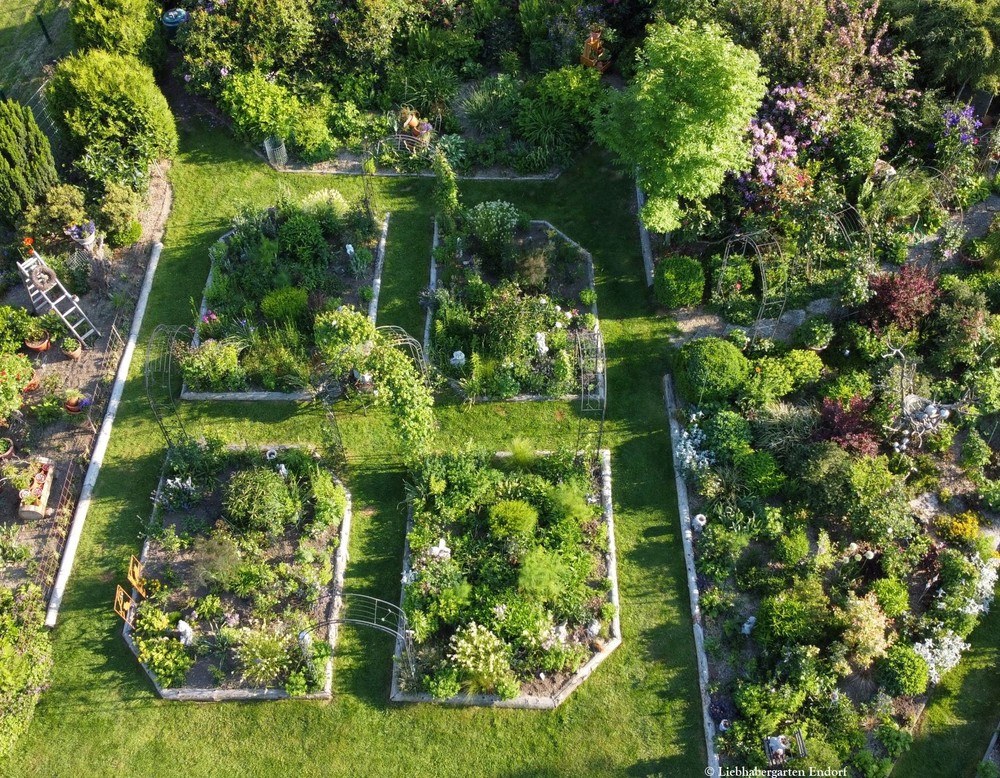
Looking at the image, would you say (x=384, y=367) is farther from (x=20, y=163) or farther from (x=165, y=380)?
(x=20, y=163)

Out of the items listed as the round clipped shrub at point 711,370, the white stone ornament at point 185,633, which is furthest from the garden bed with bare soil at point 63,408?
the round clipped shrub at point 711,370

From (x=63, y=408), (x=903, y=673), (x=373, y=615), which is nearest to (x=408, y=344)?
(x=373, y=615)

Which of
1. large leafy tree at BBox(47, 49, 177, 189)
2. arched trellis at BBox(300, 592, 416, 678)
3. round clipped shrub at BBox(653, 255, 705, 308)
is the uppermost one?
large leafy tree at BBox(47, 49, 177, 189)

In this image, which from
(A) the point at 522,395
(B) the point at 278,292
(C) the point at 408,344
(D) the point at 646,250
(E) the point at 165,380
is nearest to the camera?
(A) the point at 522,395

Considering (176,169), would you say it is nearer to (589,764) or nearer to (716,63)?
(716,63)

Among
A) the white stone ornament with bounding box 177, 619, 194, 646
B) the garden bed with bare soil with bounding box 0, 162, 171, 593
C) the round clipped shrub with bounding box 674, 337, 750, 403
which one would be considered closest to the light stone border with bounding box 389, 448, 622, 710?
the white stone ornament with bounding box 177, 619, 194, 646

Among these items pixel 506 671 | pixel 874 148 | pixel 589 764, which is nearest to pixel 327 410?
pixel 506 671

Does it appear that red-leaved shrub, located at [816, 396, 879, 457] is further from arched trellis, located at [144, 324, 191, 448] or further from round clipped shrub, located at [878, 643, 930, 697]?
arched trellis, located at [144, 324, 191, 448]

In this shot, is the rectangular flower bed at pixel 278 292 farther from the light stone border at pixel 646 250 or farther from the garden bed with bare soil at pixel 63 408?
the light stone border at pixel 646 250
